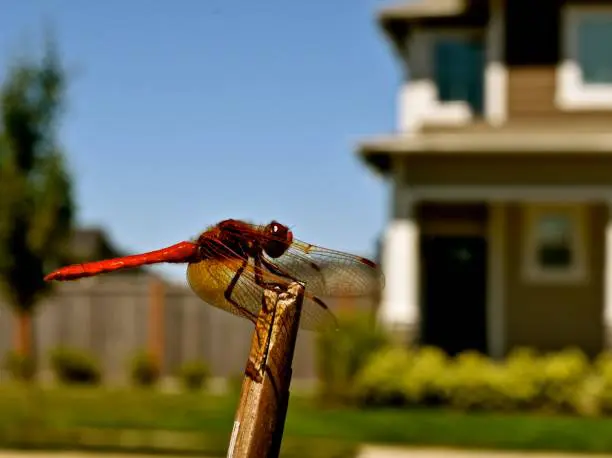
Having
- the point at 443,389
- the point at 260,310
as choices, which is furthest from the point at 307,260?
the point at 443,389

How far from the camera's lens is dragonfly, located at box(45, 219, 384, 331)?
11.9 ft

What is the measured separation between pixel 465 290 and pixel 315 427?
6513mm

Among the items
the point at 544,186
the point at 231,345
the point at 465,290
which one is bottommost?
the point at 231,345

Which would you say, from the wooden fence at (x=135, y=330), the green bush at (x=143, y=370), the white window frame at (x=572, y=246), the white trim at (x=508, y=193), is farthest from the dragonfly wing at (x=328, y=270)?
the wooden fence at (x=135, y=330)

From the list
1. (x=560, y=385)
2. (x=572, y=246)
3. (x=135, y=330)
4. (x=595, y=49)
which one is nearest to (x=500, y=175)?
(x=572, y=246)

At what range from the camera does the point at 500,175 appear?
17.5m

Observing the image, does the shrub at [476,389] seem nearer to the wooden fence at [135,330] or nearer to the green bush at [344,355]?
the green bush at [344,355]

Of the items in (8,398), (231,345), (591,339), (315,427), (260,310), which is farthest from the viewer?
(231,345)

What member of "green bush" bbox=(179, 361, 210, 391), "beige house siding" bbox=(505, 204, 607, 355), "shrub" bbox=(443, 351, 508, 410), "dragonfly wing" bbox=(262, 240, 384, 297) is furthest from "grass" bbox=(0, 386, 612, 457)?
"dragonfly wing" bbox=(262, 240, 384, 297)

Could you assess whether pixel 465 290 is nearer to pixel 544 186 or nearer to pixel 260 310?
pixel 544 186

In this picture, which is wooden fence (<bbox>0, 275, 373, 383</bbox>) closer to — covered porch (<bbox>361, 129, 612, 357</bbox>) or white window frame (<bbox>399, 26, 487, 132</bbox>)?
covered porch (<bbox>361, 129, 612, 357</bbox>)

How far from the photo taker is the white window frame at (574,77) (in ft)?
57.9

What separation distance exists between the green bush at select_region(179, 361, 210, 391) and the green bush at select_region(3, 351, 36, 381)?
2.87 metres

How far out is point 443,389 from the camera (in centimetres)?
1590
